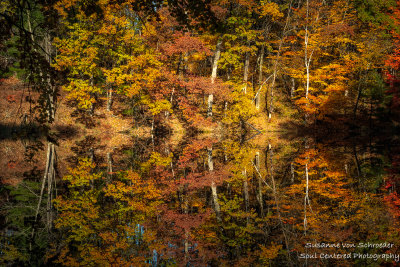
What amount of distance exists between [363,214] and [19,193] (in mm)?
9424

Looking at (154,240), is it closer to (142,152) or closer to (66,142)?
(142,152)

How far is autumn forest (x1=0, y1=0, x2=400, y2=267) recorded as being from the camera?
5160mm

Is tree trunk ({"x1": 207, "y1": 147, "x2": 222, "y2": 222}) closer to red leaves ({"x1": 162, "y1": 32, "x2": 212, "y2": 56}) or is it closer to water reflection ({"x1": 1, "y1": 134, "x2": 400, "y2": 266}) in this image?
water reflection ({"x1": 1, "y1": 134, "x2": 400, "y2": 266})

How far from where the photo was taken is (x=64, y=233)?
6.16m

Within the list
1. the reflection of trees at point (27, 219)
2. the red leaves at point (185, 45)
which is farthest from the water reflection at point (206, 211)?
the red leaves at point (185, 45)

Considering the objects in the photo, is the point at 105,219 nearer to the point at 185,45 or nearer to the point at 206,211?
the point at 206,211

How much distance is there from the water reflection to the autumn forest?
1.7 inches

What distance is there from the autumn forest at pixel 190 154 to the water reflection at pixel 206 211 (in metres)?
0.04

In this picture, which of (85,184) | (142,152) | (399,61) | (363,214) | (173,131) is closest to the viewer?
(363,214)

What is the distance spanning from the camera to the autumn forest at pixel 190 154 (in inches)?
203

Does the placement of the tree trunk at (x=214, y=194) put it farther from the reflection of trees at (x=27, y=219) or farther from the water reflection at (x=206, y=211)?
the reflection of trees at (x=27, y=219)

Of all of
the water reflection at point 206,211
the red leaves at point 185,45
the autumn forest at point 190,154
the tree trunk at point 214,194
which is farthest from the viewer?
the red leaves at point 185,45

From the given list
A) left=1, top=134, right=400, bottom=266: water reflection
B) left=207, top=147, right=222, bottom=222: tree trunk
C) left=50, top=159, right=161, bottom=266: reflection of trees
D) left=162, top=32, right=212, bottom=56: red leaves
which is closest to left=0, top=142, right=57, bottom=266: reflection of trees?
left=1, top=134, right=400, bottom=266: water reflection

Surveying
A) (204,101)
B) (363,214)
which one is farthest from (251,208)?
(204,101)
